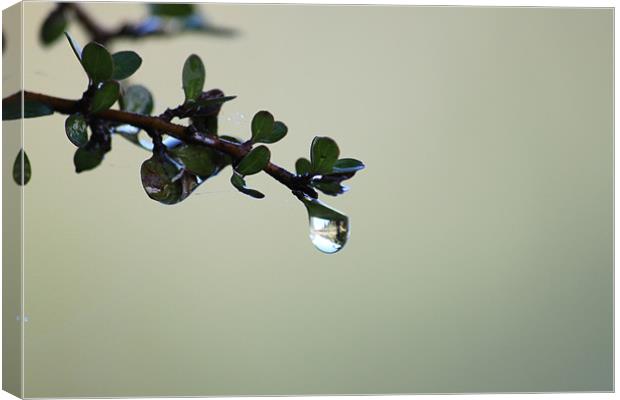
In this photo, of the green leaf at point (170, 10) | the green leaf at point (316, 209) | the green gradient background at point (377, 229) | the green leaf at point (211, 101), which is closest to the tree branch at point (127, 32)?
→ the green leaf at point (170, 10)

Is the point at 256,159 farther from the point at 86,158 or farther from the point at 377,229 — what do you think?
the point at 377,229

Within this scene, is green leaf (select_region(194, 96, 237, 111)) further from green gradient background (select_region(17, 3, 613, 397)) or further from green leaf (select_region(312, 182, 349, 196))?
green gradient background (select_region(17, 3, 613, 397))

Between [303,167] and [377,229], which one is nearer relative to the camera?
[303,167]

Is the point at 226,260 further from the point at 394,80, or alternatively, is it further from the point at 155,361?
the point at 394,80

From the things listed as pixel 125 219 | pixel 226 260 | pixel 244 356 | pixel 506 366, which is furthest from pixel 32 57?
pixel 506 366

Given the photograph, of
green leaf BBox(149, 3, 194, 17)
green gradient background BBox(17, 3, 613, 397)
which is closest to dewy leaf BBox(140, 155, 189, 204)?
green leaf BBox(149, 3, 194, 17)

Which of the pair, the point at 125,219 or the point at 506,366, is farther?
the point at 506,366

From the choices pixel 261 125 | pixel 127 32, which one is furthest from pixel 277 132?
pixel 127 32
